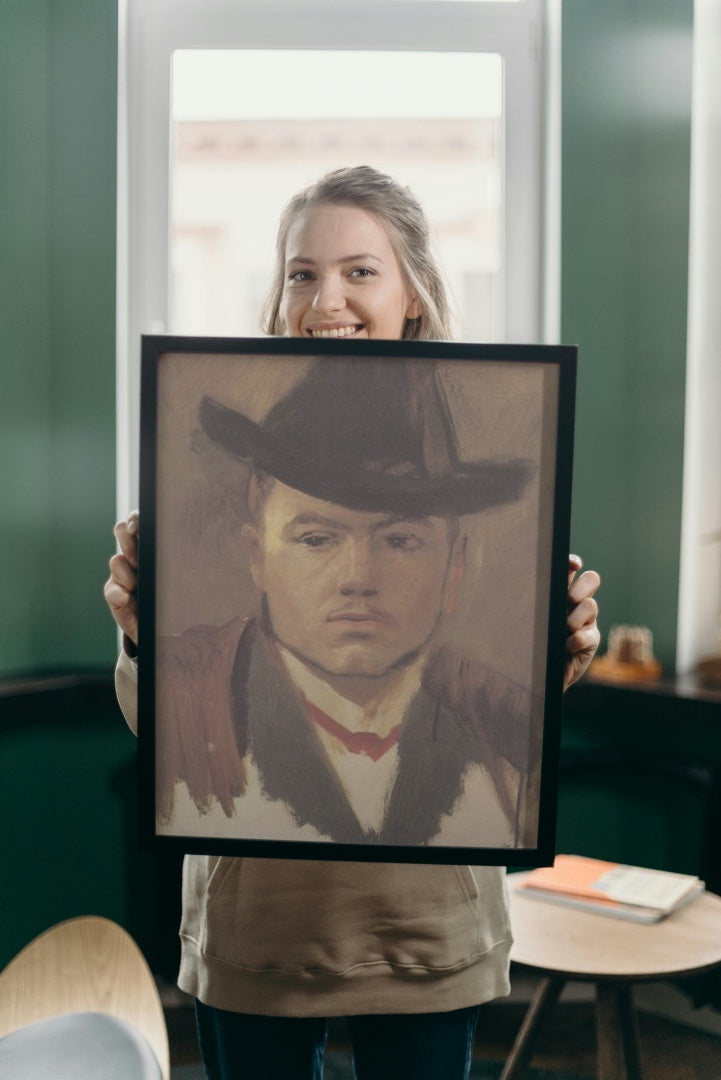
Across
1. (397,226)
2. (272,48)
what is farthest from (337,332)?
(272,48)

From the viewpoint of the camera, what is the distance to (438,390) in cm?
92

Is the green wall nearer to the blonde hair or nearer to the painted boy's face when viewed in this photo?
the blonde hair

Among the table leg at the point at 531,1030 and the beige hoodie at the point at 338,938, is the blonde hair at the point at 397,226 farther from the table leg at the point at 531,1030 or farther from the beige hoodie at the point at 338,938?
the table leg at the point at 531,1030

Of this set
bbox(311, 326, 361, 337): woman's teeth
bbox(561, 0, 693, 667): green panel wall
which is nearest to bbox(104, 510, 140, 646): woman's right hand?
bbox(311, 326, 361, 337): woman's teeth

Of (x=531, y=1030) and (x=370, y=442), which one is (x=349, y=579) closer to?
(x=370, y=442)

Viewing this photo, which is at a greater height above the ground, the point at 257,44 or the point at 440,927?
the point at 257,44

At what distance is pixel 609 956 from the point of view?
1.67 m

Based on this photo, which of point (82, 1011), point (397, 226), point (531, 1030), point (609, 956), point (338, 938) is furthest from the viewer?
point (531, 1030)

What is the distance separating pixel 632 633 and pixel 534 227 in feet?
3.41

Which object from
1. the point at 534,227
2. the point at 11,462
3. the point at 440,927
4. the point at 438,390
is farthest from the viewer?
the point at 534,227

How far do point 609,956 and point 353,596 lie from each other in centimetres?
104

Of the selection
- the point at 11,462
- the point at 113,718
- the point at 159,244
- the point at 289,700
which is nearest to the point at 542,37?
the point at 159,244

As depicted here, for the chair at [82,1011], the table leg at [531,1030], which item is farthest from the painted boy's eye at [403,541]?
the table leg at [531,1030]

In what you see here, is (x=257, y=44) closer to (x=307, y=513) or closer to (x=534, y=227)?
(x=534, y=227)
